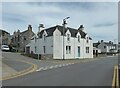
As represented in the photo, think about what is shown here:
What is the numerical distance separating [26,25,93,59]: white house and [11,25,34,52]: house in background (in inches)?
925

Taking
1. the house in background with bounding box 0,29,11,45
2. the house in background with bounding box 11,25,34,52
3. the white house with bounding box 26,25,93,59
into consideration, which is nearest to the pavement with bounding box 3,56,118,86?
the white house with bounding box 26,25,93,59

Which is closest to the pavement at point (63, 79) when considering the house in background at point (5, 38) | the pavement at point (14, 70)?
the pavement at point (14, 70)

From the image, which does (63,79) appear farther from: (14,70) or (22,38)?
(22,38)

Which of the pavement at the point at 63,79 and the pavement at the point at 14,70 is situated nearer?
the pavement at the point at 63,79

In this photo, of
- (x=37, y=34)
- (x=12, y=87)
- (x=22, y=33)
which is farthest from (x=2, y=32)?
(x=12, y=87)

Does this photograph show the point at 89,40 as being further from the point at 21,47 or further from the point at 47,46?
the point at 21,47

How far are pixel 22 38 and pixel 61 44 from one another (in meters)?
38.2

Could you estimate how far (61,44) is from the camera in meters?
51.8

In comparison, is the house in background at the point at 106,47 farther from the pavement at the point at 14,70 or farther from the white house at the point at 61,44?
the pavement at the point at 14,70

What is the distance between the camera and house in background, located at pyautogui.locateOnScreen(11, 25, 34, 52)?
8500cm

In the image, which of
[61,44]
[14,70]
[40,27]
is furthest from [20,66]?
[40,27]

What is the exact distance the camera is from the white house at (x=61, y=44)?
169ft

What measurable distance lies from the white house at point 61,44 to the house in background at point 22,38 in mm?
23486

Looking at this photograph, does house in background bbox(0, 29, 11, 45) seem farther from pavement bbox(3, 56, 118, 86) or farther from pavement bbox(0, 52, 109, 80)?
pavement bbox(3, 56, 118, 86)
